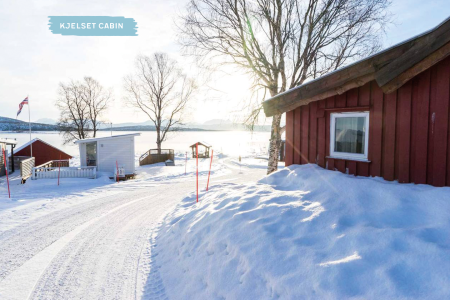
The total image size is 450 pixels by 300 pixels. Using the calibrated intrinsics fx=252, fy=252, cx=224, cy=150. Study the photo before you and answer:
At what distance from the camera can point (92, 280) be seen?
14.9 ft

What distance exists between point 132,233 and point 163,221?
1.07m

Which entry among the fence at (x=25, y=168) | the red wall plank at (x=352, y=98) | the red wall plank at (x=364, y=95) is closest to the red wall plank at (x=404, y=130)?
the red wall plank at (x=364, y=95)

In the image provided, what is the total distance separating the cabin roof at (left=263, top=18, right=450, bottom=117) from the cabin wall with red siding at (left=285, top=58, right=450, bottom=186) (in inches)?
12.5

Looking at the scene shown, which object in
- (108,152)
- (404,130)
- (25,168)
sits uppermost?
(404,130)

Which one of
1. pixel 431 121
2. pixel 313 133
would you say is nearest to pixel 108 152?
pixel 313 133

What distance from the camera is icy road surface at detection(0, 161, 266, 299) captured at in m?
4.27

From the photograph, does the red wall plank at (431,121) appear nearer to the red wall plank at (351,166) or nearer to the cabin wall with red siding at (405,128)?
the cabin wall with red siding at (405,128)

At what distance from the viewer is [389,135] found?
17.3ft

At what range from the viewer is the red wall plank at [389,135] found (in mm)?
5199

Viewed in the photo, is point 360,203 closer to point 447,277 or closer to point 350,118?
point 447,277

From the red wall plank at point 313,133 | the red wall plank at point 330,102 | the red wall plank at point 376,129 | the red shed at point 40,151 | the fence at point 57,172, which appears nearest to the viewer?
the red wall plank at point 376,129

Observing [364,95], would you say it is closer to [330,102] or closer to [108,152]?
[330,102]

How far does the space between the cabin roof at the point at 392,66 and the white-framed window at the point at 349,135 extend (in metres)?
0.67

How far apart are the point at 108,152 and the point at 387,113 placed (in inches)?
799
